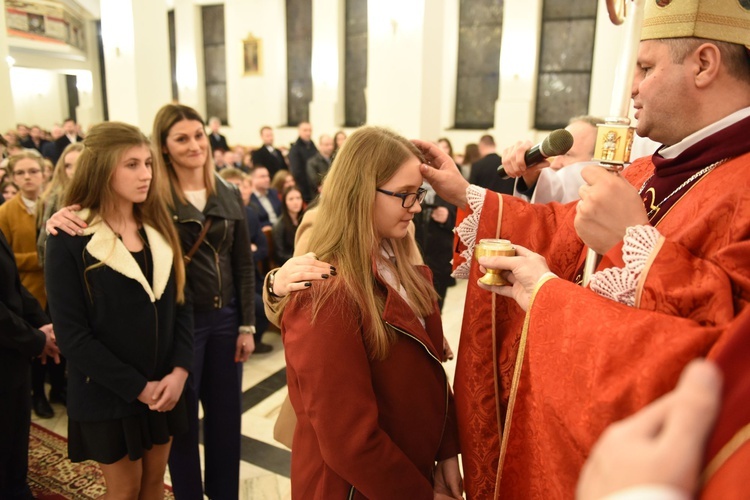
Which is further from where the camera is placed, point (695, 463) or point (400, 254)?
point (400, 254)

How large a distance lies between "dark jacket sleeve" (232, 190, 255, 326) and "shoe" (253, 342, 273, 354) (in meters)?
2.12

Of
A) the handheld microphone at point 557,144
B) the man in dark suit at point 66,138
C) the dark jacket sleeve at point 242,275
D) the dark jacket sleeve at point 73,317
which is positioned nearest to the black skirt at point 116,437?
the dark jacket sleeve at point 73,317

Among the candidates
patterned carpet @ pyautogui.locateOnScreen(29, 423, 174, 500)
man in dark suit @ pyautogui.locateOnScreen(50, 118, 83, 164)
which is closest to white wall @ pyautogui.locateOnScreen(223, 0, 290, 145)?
man in dark suit @ pyautogui.locateOnScreen(50, 118, 83, 164)

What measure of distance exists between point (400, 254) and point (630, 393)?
2.92ft

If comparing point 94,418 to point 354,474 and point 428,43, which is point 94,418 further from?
point 428,43

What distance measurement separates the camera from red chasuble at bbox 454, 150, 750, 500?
3.24 ft

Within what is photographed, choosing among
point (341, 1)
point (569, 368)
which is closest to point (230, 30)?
point (341, 1)

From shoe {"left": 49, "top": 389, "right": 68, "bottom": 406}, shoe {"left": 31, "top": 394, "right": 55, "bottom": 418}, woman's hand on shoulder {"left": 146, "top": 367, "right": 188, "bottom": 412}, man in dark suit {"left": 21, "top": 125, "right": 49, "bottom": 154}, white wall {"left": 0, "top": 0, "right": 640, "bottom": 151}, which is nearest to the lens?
woman's hand on shoulder {"left": 146, "top": 367, "right": 188, "bottom": 412}

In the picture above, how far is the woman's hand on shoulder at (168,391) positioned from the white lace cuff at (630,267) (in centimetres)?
167

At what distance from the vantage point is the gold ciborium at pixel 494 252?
1.37 meters

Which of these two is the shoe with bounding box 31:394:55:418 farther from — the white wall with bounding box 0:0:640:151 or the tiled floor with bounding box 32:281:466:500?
the white wall with bounding box 0:0:640:151

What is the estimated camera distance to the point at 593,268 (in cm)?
136

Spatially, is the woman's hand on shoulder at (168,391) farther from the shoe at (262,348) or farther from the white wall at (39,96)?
the white wall at (39,96)

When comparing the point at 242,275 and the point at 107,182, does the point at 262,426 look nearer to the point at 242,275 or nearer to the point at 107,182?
the point at 242,275
